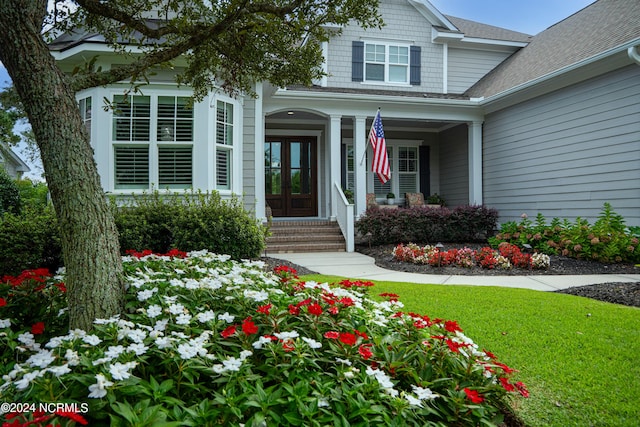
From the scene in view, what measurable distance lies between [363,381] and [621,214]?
26.7 ft

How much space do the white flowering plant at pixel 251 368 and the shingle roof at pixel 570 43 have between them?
7.80 metres

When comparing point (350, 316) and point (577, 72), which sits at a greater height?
point (577, 72)

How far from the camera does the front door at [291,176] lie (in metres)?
12.4

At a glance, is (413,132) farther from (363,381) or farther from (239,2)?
(363,381)

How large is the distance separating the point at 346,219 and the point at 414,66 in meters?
5.74

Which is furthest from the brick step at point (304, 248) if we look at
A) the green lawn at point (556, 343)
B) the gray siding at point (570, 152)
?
the gray siding at point (570, 152)

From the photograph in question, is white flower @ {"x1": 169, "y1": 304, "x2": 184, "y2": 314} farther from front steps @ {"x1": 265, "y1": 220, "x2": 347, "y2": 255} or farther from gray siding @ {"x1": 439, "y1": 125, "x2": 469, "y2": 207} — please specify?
gray siding @ {"x1": 439, "y1": 125, "x2": 469, "y2": 207}

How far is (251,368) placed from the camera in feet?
5.92

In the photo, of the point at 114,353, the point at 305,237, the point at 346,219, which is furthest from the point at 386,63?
the point at 114,353

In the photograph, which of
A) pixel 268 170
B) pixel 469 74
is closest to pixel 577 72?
pixel 469 74

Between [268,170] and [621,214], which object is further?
[268,170]

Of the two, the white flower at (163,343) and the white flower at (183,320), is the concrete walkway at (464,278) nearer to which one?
the white flower at (183,320)

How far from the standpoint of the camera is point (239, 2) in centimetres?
274

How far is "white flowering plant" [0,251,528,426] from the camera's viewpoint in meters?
1.43
